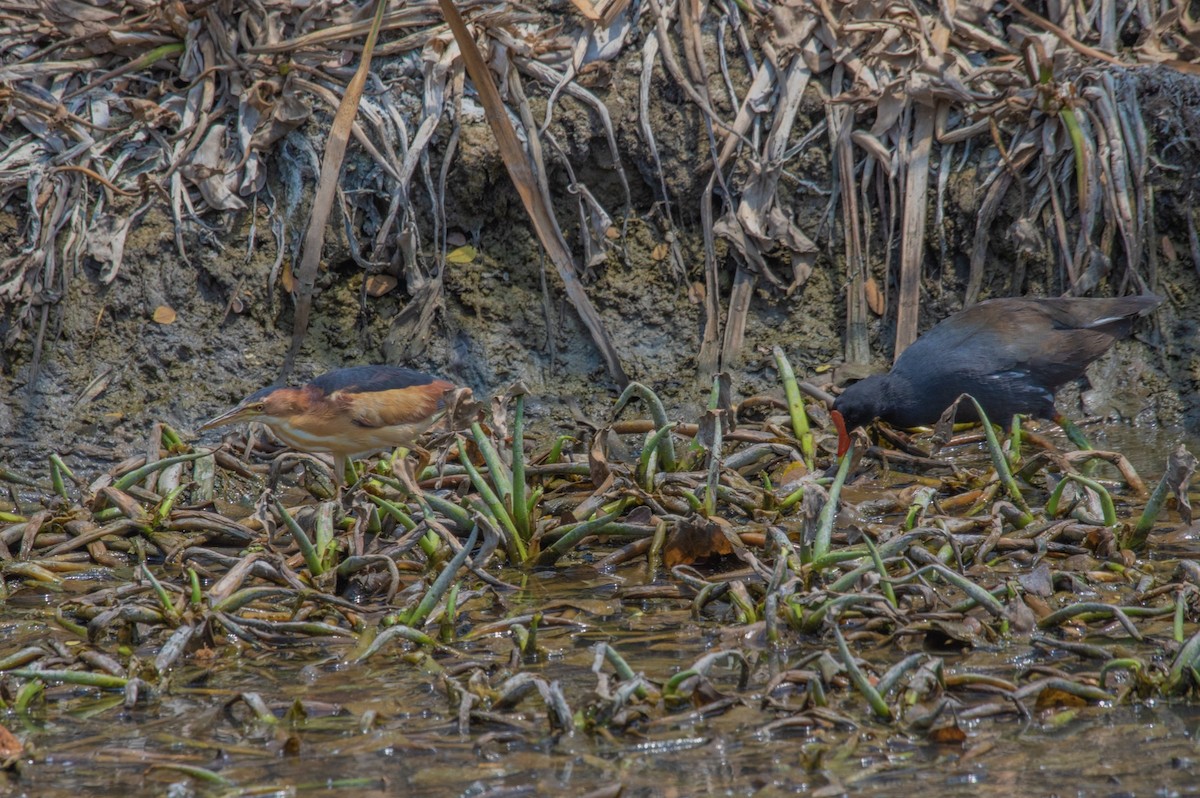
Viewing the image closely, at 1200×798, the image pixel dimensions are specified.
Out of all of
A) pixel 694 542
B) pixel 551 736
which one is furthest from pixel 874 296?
pixel 551 736

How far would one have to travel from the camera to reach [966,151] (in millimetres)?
6418

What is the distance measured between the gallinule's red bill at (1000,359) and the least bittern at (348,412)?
2.04m

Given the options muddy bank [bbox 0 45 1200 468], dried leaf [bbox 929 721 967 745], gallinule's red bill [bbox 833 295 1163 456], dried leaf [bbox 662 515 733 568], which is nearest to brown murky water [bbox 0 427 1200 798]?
dried leaf [bbox 929 721 967 745]

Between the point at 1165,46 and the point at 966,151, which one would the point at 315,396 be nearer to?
the point at 966,151

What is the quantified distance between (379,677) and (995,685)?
61.7 inches

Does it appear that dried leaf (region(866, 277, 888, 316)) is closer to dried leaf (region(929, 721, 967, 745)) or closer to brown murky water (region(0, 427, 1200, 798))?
brown murky water (region(0, 427, 1200, 798))

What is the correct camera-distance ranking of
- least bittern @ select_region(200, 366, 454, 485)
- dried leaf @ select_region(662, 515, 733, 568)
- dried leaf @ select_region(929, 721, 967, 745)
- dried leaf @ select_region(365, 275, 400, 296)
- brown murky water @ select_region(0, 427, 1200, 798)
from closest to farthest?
1. brown murky water @ select_region(0, 427, 1200, 798)
2. dried leaf @ select_region(929, 721, 967, 745)
3. dried leaf @ select_region(662, 515, 733, 568)
4. least bittern @ select_region(200, 366, 454, 485)
5. dried leaf @ select_region(365, 275, 400, 296)

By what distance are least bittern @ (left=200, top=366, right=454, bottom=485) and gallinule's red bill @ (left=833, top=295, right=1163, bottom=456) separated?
2045 millimetres

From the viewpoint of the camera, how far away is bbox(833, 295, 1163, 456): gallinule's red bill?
19.0ft

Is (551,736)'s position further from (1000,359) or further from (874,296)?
(874,296)

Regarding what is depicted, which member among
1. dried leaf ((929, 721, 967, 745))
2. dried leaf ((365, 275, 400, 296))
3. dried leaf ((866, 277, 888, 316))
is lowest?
dried leaf ((929, 721, 967, 745))

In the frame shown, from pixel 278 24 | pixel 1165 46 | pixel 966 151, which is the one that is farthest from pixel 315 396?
pixel 1165 46

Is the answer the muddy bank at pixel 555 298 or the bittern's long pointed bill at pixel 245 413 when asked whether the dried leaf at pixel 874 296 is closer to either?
the muddy bank at pixel 555 298

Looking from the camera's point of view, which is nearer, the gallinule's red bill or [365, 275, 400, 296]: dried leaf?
the gallinule's red bill
